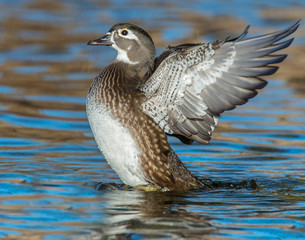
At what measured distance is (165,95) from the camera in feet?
22.8

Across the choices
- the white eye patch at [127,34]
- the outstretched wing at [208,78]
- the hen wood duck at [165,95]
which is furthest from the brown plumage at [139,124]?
the white eye patch at [127,34]

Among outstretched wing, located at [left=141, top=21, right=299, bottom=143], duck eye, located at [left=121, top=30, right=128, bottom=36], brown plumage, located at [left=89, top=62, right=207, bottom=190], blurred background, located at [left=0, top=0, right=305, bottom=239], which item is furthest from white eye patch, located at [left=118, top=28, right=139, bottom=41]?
blurred background, located at [left=0, top=0, right=305, bottom=239]

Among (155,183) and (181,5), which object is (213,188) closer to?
(155,183)

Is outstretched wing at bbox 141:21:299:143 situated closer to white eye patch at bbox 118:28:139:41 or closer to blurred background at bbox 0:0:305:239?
white eye patch at bbox 118:28:139:41

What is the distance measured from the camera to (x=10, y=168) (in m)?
7.97

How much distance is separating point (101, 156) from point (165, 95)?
6.72 ft

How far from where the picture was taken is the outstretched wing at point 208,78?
21.8 feet

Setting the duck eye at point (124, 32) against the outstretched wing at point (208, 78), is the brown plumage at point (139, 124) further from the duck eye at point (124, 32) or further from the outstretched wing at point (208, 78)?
the duck eye at point (124, 32)

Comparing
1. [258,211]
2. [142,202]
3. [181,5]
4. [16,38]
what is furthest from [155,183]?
[181,5]

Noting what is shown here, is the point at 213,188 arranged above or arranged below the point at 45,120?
below

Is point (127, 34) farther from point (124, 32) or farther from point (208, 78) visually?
point (208, 78)

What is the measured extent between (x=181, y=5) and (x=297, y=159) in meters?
10.5

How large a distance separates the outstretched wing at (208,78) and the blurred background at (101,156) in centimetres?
85

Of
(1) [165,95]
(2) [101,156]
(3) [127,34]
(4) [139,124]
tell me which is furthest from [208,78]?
(2) [101,156]
